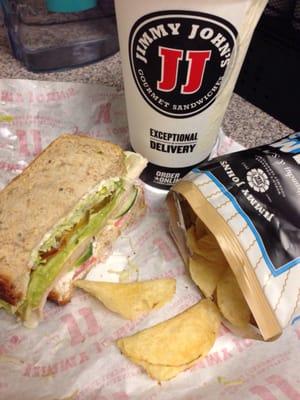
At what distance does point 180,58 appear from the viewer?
79cm

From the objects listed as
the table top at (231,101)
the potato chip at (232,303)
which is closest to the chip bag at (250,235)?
the potato chip at (232,303)

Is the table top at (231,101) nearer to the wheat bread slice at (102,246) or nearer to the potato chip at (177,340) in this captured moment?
the wheat bread slice at (102,246)

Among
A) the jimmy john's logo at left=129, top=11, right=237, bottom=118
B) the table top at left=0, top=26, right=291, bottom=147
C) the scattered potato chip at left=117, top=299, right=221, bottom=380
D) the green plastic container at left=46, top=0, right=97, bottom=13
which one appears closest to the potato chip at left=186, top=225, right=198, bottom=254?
the scattered potato chip at left=117, top=299, right=221, bottom=380

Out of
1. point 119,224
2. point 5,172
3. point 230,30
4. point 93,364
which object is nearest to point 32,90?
point 5,172

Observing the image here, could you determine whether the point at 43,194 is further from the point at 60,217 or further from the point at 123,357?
the point at 123,357

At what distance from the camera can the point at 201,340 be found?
0.83m

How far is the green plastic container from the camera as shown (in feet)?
4.01

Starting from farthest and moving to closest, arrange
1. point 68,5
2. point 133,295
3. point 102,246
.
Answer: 1. point 68,5
2. point 102,246
3. point 133,295

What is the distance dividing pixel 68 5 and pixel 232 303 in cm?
95

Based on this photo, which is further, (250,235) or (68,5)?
(68,5)

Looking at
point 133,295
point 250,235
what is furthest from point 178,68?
point 133,295

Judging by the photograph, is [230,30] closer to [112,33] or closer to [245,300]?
[245,300]

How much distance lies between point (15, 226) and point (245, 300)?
476mm

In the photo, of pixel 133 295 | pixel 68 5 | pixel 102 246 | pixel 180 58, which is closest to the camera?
pixel 180 58
